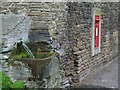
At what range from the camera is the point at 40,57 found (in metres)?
4.83

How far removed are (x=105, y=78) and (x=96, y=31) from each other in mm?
1227

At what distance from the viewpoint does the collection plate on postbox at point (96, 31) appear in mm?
7773

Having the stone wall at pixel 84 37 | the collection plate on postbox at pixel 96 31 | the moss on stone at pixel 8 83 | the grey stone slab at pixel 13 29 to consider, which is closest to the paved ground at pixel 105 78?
the stone wall at pixel 84 37

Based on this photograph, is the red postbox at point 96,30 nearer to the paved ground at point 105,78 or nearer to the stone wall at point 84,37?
the stone wall at point 84,37

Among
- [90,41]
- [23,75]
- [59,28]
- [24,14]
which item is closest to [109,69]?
[90,41]

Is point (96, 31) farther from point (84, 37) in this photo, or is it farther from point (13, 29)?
point (13, 29)

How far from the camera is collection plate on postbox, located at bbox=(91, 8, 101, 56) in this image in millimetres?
7773

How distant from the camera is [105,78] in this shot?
23.7ft

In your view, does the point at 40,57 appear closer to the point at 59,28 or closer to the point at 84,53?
the point at 59,28

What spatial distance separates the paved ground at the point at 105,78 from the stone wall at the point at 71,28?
162mm

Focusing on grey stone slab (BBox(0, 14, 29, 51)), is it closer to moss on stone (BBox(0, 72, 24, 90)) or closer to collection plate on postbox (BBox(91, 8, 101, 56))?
moss on stone (BBox(0, 72, 24, 90))

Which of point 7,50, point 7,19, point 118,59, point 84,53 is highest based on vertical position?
point 7,19

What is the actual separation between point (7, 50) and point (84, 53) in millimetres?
2737

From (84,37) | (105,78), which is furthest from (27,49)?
(105,78)
